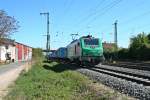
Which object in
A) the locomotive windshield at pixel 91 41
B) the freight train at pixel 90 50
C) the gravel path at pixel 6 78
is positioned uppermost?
the locomotive windshield at pixel 91 41

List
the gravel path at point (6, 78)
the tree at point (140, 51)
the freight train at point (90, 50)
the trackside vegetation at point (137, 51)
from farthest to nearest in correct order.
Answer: the trackside vegetation at point (137, 51), the tree at point (140, 51), the freight train at point (90, 50), the gravel path at point (6, 78)

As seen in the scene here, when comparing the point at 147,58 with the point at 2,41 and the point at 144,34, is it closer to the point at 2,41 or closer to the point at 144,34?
the point at 144,34

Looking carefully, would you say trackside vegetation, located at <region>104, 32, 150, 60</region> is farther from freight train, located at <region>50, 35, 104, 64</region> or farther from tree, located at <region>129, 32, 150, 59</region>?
freight train, located at <region>50, 35, 104, 64</region>

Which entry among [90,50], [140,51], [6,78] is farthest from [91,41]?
[140,51]

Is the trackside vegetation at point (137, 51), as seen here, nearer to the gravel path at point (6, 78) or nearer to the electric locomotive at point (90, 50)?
the electric locomotive at point (90, 50)

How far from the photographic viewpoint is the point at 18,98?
47.7ft

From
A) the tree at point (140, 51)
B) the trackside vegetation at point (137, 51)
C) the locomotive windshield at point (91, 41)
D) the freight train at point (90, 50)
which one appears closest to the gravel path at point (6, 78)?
the freight train at point (90, 50)

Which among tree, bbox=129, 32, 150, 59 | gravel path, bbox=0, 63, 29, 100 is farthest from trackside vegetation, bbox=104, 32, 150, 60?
gravel path, bbox=0, 63, 29, 100

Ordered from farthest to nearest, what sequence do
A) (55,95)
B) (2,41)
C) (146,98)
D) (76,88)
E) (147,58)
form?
(2,41), (147,58), (76,88), (55,95), (146,98)

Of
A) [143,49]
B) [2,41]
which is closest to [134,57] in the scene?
[143,49]

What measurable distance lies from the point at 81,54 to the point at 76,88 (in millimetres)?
22651

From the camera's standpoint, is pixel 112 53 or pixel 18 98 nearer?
pixel 18 98

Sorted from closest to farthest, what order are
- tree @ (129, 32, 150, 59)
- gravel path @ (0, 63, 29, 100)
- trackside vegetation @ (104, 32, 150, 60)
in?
1. gravel path @ (0, 63, 29, 100)
2. tree @ (129, 32, 150, 59)
3. trackside vegetation @ (104, 32, 150, 60)

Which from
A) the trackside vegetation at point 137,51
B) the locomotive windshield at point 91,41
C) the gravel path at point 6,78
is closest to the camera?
the gravel path at point 6,78
